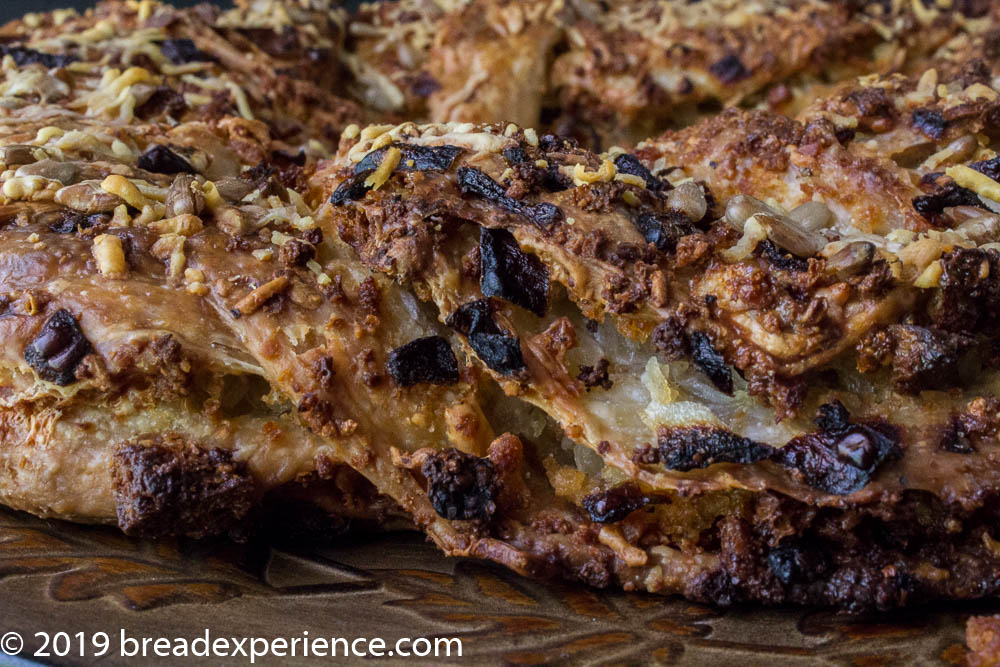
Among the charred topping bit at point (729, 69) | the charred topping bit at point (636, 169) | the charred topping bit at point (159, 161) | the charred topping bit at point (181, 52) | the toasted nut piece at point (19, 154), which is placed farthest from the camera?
the charred topping bit at point (729, 69)

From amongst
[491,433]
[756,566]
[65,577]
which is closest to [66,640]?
[65,577]

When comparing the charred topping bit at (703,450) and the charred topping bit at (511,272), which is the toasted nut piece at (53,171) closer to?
the charred topping bit at (511,272)

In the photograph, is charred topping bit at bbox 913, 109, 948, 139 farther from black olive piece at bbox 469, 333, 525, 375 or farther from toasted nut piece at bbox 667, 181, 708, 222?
black olive piece at bbox 469, 333, 525, 375

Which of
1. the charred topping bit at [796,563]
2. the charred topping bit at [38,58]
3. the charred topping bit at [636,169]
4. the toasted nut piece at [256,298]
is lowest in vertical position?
the charred topping bit at [796,563]

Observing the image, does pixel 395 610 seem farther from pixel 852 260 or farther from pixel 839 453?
pixel 852 260

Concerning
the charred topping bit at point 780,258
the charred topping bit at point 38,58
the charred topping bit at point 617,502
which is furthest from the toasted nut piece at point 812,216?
the charred topping bit at point 38,58

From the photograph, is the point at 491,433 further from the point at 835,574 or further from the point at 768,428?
the point at 835,574

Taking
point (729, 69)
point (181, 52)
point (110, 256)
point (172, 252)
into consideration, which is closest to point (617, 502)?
point (172, 252)
